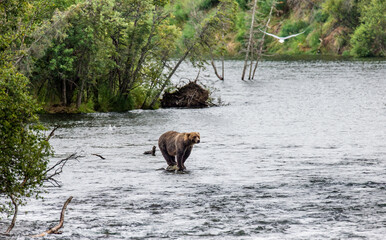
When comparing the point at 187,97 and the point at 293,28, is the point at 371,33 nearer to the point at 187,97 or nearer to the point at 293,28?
the point at 293,28

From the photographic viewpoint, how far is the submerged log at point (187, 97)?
41081mm

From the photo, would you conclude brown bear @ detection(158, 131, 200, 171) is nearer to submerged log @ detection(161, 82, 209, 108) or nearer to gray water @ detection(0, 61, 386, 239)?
gray water @ detection(0, 61, 386, 239)

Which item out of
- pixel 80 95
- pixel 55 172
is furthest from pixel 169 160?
pixel 80 95

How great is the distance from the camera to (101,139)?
91.6 feet

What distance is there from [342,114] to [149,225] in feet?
85.7

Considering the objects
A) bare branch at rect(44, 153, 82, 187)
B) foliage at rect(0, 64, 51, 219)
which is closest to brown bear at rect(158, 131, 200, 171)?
bare branch at rect(44, 153, 82, 187)

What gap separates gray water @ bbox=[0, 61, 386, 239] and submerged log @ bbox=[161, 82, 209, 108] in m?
1.39

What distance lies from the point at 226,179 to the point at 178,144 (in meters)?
1.88

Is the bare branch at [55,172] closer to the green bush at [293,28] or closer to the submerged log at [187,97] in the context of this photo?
the submerged log at [187,97]

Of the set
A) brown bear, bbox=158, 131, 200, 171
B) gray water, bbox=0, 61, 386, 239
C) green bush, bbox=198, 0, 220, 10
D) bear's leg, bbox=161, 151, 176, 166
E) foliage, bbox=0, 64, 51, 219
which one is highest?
green bush, bbox=198, 0, 220, 10

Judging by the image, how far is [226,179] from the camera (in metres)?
18.5

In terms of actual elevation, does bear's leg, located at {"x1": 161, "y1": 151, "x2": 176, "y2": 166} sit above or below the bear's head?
below

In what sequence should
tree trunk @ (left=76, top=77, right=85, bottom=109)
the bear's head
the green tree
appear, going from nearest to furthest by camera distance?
the bear's head
tree trunk @ (left=76, top=77, right=85, bottom=109)
the green tree

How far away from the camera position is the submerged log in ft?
135
